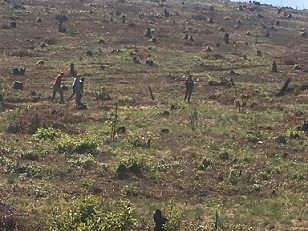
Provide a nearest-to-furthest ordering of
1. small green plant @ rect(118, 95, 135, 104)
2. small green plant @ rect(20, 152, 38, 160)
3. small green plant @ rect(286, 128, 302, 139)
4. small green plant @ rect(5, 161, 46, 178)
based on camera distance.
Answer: small green plant @ rect(5, 161, 46, 178), small green plant @ rect(20, 152, 38, 160), small green plant @ rect(286, 128, 302, 139), small green plant @ rect(118, 95, 135, 104)

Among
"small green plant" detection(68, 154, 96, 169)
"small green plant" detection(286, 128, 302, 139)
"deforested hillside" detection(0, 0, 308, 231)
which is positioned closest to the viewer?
"deforested hillside" detection(0, 0, 308, 231)

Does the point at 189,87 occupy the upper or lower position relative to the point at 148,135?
upper

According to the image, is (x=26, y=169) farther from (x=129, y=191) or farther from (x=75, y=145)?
(x=129, y=191)

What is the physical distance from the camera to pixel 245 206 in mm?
15742

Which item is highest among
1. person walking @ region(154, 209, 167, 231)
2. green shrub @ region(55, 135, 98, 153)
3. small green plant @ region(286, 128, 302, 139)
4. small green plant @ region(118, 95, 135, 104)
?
person walking @ region(154, 209, 167, 231)

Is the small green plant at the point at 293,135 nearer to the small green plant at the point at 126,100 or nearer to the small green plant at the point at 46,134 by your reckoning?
the small green plant at the point at 126,100

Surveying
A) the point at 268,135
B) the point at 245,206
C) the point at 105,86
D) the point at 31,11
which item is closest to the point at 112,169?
the point at 245,206

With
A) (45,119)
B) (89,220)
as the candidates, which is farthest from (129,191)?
(45,119)

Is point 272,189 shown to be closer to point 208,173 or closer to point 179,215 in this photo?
point 208,173

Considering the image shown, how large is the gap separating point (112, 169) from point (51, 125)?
624 cm

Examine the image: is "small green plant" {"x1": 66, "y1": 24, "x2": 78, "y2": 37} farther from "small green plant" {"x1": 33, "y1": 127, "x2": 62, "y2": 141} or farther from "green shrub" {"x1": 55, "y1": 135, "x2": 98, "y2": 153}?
"green shrub" {"x1": 55, "y1": 135, "x2": 98, "y2": 153}

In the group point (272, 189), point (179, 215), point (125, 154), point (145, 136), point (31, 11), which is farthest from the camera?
point (31, 11)

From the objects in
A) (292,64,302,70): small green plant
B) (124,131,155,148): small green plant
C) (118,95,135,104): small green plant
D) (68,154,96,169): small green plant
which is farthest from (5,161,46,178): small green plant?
(292,64,302,70): small green plant

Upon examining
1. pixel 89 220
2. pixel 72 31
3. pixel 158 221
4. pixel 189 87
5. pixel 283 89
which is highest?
pixel 89 220
